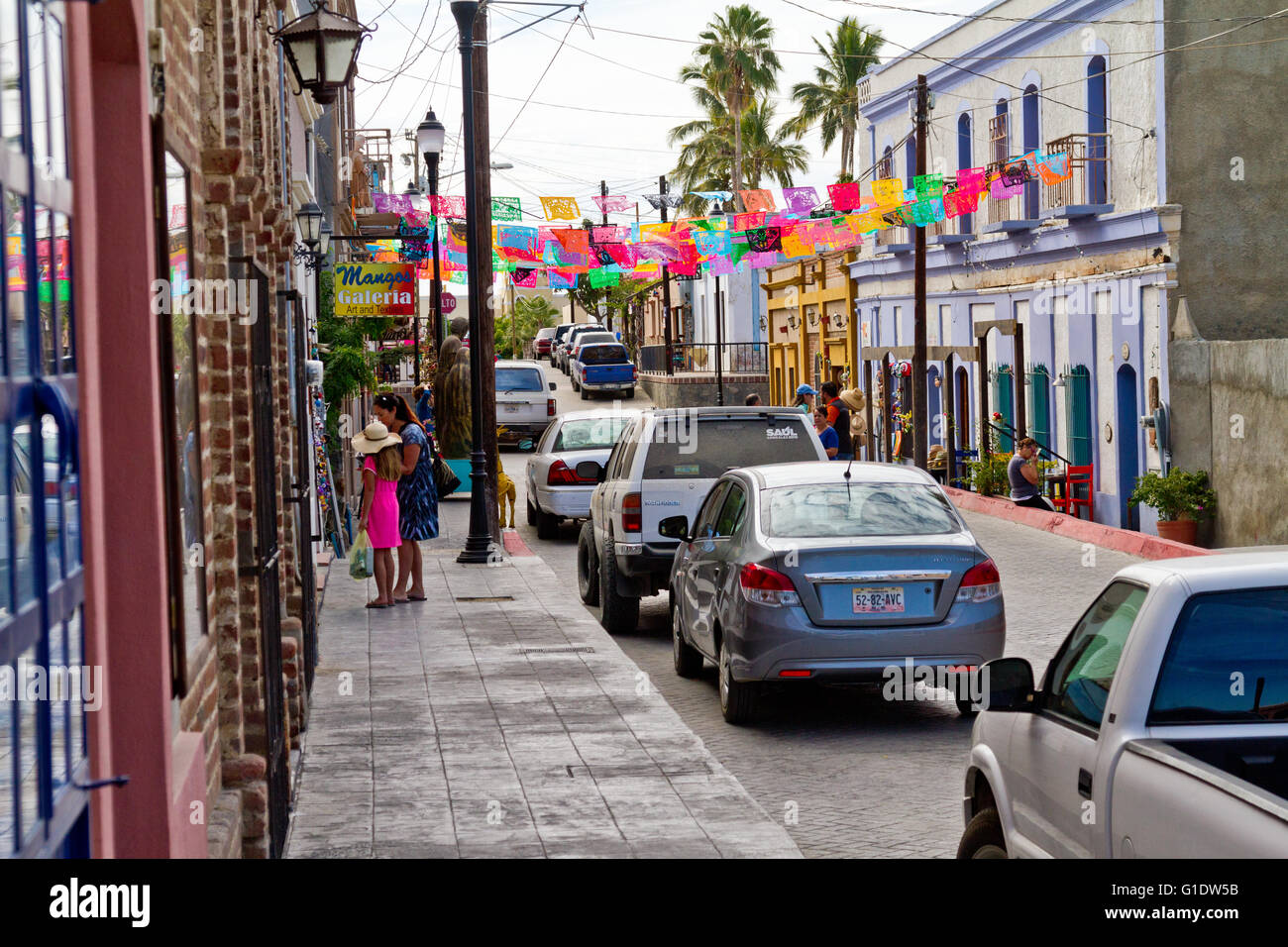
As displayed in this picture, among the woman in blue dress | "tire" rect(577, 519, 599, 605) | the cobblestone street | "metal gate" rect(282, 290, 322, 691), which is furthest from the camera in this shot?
"tire" rect(577, 519, 599, 605)

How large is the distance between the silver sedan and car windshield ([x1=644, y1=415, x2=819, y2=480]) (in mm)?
3248

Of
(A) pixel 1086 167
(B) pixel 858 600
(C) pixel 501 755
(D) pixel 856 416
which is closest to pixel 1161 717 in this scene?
(C) pixel 501 755

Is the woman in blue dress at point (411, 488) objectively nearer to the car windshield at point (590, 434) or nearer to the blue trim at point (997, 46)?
the car windshield at point (590, 434)

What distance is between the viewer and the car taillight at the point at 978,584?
384 inches

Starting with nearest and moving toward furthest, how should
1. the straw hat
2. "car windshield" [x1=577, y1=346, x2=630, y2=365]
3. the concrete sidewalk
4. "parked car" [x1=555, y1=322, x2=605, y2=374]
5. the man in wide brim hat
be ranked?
the concrete sidewalk < the straw hat < the man in wide brim hat < "car windshield" [x1=577, y1=346, x2=630, y2=365] < "parked car" [x1=555, y1=322, x2=605, y2=374]

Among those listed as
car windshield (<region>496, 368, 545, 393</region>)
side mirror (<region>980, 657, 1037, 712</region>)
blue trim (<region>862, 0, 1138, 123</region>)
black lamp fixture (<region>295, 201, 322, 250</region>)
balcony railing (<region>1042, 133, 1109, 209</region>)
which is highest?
blue trim (<region>862, 0, 1138, 123</region>)

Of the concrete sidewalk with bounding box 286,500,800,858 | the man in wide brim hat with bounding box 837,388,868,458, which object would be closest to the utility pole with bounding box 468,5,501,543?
the man in wide brim hat with bounding box 837,388,868,458

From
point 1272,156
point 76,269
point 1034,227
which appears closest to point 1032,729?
point 76,269

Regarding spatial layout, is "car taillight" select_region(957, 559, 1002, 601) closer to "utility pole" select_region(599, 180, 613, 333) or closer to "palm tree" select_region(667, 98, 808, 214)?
"utility pole" select_region(599, 180, 613, 333)

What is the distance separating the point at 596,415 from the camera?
22859 millimetres

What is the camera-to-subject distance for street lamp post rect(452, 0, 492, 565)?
18594 millimetres

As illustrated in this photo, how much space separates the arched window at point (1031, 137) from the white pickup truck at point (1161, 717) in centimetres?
2509
